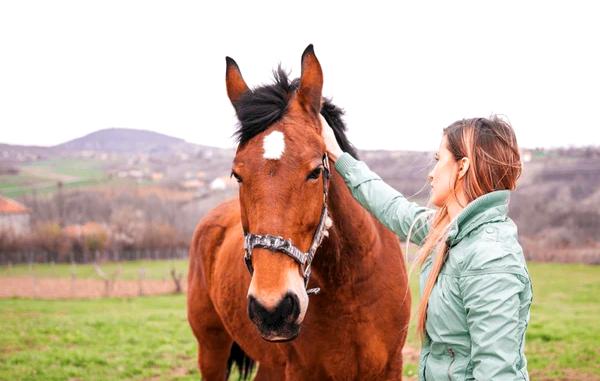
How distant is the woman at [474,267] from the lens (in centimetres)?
Result: 167

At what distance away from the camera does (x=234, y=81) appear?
301 centimetres

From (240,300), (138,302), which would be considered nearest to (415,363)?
(240,300)

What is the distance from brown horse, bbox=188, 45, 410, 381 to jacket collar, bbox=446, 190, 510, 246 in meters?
0.74

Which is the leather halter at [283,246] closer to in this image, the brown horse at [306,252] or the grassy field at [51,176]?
the brown horse at [306,252]

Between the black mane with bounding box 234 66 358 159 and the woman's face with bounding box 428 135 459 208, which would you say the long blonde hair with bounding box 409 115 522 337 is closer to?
the woman's face with bounding box 428 135 459 208

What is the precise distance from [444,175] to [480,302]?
0.61 m

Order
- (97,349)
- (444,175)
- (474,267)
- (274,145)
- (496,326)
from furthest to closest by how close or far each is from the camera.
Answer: (97,349) → (274,145) → (444,175) → (474,267) → (496,326)

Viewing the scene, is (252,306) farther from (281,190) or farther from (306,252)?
(281,190)

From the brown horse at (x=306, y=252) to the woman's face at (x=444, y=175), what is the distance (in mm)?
606

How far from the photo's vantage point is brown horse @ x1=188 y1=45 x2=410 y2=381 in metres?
2.28

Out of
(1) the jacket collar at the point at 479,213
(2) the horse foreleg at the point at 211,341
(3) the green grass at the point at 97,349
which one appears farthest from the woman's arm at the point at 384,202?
(3) the green grass at the point at 97,349

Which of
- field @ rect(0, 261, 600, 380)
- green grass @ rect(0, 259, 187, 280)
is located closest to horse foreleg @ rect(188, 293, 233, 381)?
field @ rect(0, 261, 600, 380)

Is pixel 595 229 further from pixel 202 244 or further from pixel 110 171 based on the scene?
pixel 110 171

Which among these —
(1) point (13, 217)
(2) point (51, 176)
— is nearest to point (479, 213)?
(1) point (13, 217)
